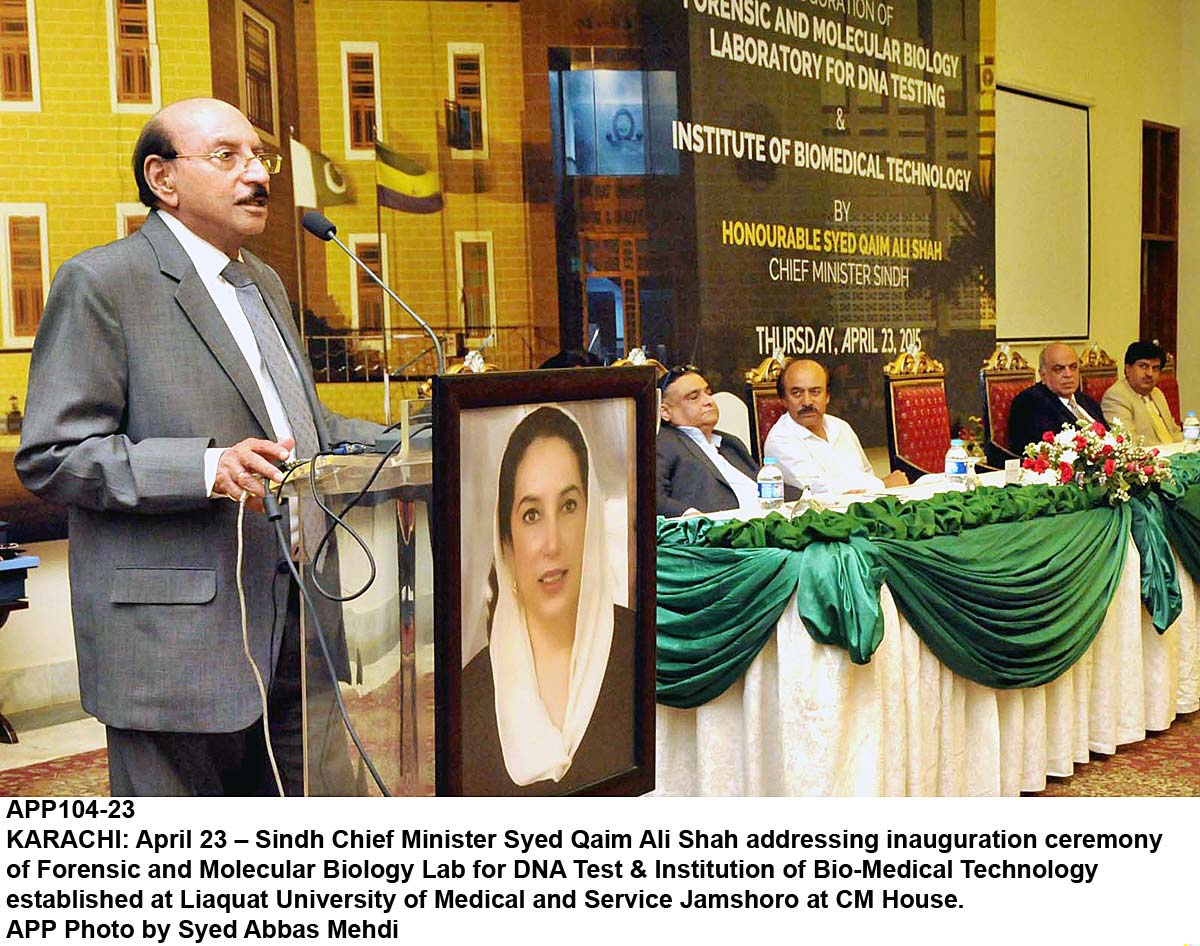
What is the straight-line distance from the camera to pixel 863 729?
312cm

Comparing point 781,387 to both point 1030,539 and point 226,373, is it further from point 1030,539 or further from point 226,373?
point 226,373

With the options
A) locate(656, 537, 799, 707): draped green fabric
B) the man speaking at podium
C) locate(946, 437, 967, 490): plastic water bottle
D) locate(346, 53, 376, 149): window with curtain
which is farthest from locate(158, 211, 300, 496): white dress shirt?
locate(346, 53, 376, 149): window with curtain

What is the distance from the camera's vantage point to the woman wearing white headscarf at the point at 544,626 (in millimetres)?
1619

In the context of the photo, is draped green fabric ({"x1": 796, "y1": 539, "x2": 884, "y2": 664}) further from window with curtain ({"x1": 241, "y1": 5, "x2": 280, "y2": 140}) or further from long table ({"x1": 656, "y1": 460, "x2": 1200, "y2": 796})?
window with curtain ({"x1": 241, "y1": 5, "x2": 280, "y2": 140})

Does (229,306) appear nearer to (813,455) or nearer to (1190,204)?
(813,455)

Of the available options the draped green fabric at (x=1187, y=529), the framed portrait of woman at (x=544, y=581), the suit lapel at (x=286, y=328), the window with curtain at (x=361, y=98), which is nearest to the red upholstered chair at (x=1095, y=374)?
the draped green fabric at (x=1187, y=529)

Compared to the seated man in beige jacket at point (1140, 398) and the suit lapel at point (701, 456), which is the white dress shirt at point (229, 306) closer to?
the suit lapel at point (701, 456)

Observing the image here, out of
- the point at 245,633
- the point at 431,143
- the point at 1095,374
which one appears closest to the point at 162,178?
the point at 245,633

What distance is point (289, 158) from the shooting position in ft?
18.2

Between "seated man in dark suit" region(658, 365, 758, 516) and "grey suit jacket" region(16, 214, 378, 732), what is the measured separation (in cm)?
257

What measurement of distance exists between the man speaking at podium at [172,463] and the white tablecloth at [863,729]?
4.53 ft

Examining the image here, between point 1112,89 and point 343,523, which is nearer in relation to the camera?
point 343,523

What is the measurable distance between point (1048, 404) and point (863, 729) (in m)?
4.11

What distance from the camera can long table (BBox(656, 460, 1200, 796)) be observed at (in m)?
3.07
